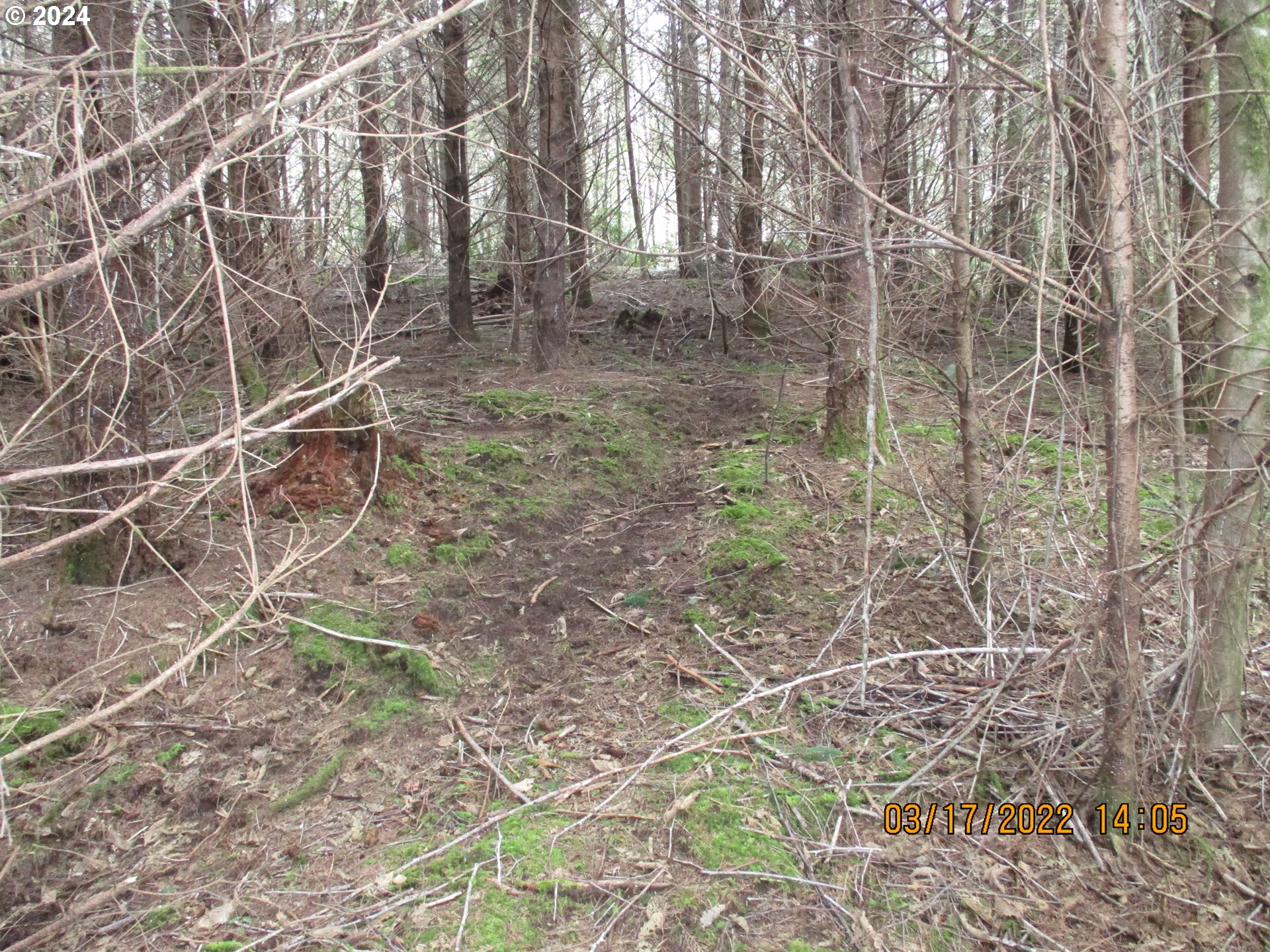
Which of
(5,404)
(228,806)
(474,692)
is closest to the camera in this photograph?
(228,806)

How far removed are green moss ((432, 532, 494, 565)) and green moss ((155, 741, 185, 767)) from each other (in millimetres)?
1865

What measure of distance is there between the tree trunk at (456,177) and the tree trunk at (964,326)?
21.2 feet

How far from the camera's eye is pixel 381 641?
4.21 metres

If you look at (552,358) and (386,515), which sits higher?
(552,358)

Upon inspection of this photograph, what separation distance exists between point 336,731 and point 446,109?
796 centimetres

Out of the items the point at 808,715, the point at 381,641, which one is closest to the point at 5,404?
the point at 381,641

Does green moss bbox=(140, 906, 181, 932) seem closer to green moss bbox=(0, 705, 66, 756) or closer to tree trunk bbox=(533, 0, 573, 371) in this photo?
green moss bbox=(0, 705, 66, 756)

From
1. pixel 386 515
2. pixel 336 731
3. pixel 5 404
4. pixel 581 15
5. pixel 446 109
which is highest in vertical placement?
pixel 581 15

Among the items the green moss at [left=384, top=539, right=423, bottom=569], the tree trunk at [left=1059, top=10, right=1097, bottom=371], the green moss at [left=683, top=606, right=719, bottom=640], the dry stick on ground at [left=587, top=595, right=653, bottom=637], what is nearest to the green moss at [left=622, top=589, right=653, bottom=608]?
the dry stick on ground at [left=587, top=595, right=653, bottom=637]

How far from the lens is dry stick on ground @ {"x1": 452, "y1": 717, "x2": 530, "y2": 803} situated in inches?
134

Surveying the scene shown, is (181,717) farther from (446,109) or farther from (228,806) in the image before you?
(446,109)

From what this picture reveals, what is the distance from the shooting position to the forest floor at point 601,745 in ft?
9.37

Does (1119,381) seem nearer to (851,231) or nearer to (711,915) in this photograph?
(851,231)

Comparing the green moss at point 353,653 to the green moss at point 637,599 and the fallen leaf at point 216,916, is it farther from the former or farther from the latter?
the fallen leaf at point 216,916
